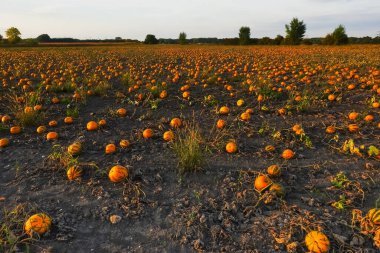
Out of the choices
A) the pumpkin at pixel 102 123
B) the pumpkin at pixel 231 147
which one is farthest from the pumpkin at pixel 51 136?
the pumpkin at pixel 231 147

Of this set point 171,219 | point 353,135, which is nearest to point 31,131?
point 171,219

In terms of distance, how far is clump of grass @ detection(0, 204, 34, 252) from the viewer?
325 centimetres

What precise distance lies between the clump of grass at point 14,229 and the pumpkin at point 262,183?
2807mm

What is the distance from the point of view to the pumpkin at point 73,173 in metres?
4.56

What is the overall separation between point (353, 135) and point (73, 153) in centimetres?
527

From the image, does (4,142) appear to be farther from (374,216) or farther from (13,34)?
(13,34)

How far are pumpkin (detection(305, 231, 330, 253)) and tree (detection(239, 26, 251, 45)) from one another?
196 ft

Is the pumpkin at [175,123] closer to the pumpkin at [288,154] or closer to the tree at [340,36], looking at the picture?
the pumpkin at [288,154]

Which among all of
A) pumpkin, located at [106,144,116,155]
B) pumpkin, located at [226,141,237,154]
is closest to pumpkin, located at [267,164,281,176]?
pumpkin, located at [226,141,237,154]

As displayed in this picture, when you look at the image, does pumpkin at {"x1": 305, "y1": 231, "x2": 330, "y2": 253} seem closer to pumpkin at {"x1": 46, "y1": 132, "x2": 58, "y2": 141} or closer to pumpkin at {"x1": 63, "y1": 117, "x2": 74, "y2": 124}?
pumpkin at {"x1": 46, "y1": 132, "x2": 58, "y2": 141}

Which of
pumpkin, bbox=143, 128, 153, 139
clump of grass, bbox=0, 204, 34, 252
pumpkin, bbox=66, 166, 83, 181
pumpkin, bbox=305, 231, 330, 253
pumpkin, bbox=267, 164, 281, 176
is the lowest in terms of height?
clump of grass, bbox=0, 204, 34, 252

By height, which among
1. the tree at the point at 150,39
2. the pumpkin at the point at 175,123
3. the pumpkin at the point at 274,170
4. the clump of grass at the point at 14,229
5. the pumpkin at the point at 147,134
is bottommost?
the clump of grass at the point at 14,229

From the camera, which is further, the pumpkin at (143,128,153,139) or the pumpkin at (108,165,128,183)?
the pumpkin at (143,128,153,139)

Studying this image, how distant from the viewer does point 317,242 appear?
3148mm
